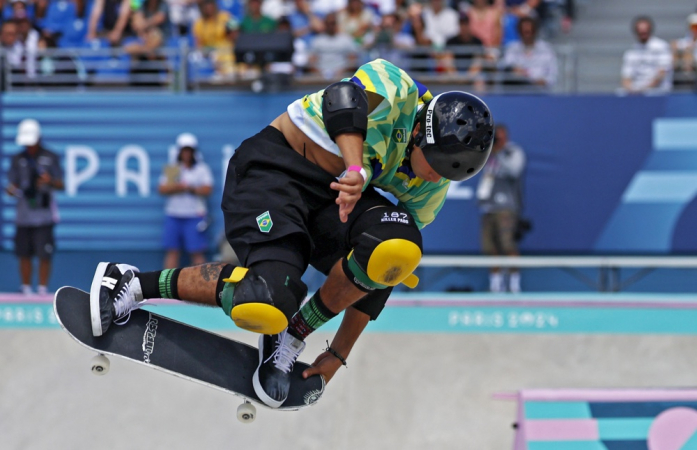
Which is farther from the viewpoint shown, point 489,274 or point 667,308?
point 489,274

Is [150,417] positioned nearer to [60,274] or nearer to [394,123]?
[394,123]

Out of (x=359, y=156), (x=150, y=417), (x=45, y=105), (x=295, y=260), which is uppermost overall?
(x=45, y=105)

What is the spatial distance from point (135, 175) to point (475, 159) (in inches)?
371

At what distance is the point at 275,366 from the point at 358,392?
2108 millimetres

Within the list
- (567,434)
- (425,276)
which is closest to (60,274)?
(425,276)

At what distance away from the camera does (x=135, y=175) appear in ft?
42.4

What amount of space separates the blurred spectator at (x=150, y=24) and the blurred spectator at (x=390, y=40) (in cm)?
310

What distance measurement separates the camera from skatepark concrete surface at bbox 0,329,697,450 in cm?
607

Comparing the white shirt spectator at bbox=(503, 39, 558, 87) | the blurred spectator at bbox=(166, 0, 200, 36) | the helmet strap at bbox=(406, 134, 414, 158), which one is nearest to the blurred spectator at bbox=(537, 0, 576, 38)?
the white shirt spectator at bbox=(503, 39, 558, 87)

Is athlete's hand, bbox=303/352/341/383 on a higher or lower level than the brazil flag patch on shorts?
lower

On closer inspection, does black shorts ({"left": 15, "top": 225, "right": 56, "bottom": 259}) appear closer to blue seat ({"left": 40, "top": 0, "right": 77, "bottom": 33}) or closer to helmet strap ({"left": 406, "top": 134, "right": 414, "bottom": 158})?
blue seat ({"left": 40, "top": 0, "right": 77, "bottom": 33})

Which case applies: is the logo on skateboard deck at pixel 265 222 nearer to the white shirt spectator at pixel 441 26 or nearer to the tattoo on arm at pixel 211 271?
the tattoo on arm at pixel 211 271

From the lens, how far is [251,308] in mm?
4168

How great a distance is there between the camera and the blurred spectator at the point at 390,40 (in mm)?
Result: 12125
